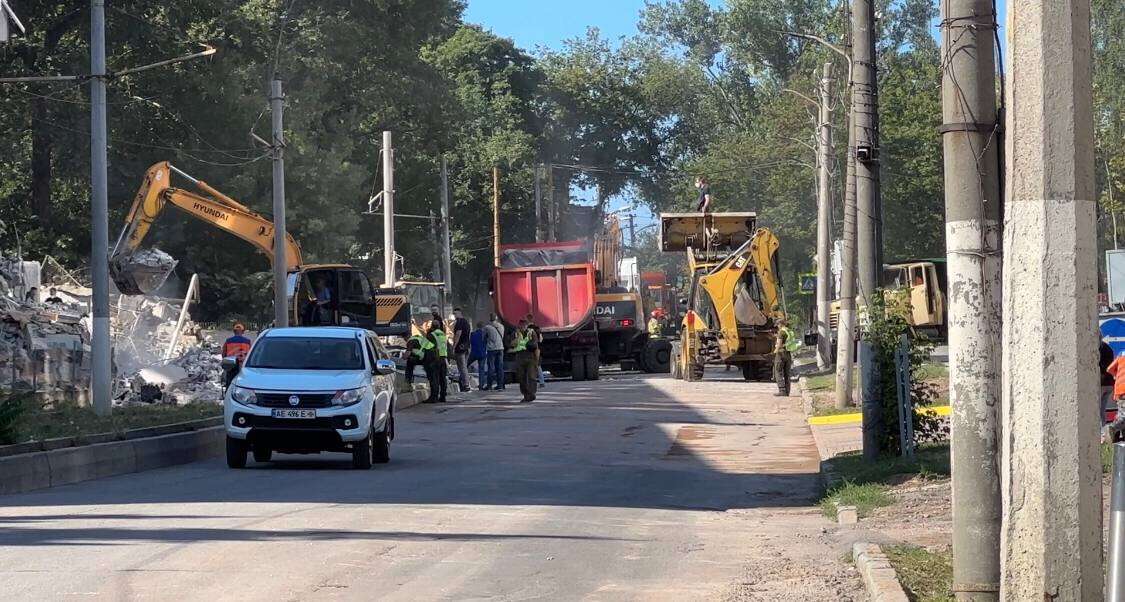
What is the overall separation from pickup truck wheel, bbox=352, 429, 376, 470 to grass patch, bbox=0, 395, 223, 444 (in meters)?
3.75

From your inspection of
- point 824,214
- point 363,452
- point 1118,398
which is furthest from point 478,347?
point 1118,398

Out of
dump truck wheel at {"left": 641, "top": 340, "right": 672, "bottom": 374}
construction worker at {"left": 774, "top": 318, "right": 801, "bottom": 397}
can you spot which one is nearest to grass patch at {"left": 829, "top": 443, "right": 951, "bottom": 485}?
construction worker at {"left": 774, "top": 318, "right": 801, "bottom": 397}

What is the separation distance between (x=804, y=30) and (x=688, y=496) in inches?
2714

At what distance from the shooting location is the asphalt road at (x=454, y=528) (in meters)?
9.80

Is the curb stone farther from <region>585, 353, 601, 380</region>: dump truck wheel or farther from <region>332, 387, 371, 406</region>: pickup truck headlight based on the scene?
<region>585, 353, 601, 380</region>: dump truck wheel

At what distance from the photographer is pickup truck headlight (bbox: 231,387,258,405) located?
18312 mm

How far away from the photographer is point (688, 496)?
15.9 m

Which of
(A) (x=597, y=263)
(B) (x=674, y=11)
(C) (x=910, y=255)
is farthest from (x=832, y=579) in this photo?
(B) (x=674, y=11)

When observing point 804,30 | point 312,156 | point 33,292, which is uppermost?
point 804,30

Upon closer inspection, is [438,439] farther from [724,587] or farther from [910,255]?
[910,255]

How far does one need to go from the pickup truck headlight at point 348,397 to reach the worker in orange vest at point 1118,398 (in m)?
8.26

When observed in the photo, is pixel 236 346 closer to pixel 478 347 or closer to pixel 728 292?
pixel 728 292

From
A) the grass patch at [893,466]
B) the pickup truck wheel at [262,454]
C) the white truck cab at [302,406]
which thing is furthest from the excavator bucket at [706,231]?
the grass patch at [893,466]

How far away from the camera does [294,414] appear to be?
60.0 feet
